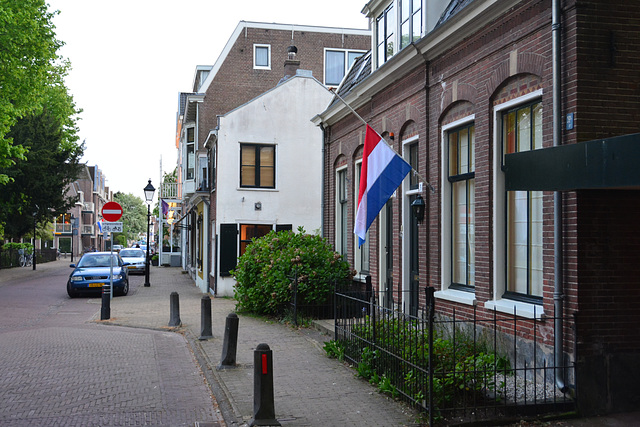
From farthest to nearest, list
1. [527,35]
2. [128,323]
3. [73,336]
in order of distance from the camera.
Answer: [128,323] → [73,336] → [527,35]

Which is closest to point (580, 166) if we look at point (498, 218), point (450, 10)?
point (498, 218)

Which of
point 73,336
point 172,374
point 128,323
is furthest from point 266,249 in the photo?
point 172,374

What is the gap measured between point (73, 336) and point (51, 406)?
19.3 ft

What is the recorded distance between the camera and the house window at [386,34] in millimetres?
12823

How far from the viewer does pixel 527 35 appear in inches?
311

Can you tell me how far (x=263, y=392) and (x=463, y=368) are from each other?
6.87 ft

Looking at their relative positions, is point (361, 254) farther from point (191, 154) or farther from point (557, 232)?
point (191, 154)

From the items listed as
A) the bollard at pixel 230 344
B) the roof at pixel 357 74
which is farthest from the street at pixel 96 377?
the roof at pixel 357 74

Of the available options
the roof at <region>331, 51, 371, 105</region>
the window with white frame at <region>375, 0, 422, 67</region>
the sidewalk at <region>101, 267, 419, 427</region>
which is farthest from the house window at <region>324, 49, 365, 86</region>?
the sidewalk at <region>101, 267, 419, 427</region>

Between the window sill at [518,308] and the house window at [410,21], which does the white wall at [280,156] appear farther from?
the window sill at [518,308]

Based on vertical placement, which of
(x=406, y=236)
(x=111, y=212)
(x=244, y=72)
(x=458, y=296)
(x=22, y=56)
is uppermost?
(x=244, y=72)

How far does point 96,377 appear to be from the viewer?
886 centimetres

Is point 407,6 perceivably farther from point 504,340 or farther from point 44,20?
point 44,20

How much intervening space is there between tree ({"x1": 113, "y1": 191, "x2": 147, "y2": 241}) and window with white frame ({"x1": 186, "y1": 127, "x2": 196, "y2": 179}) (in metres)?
98.7
